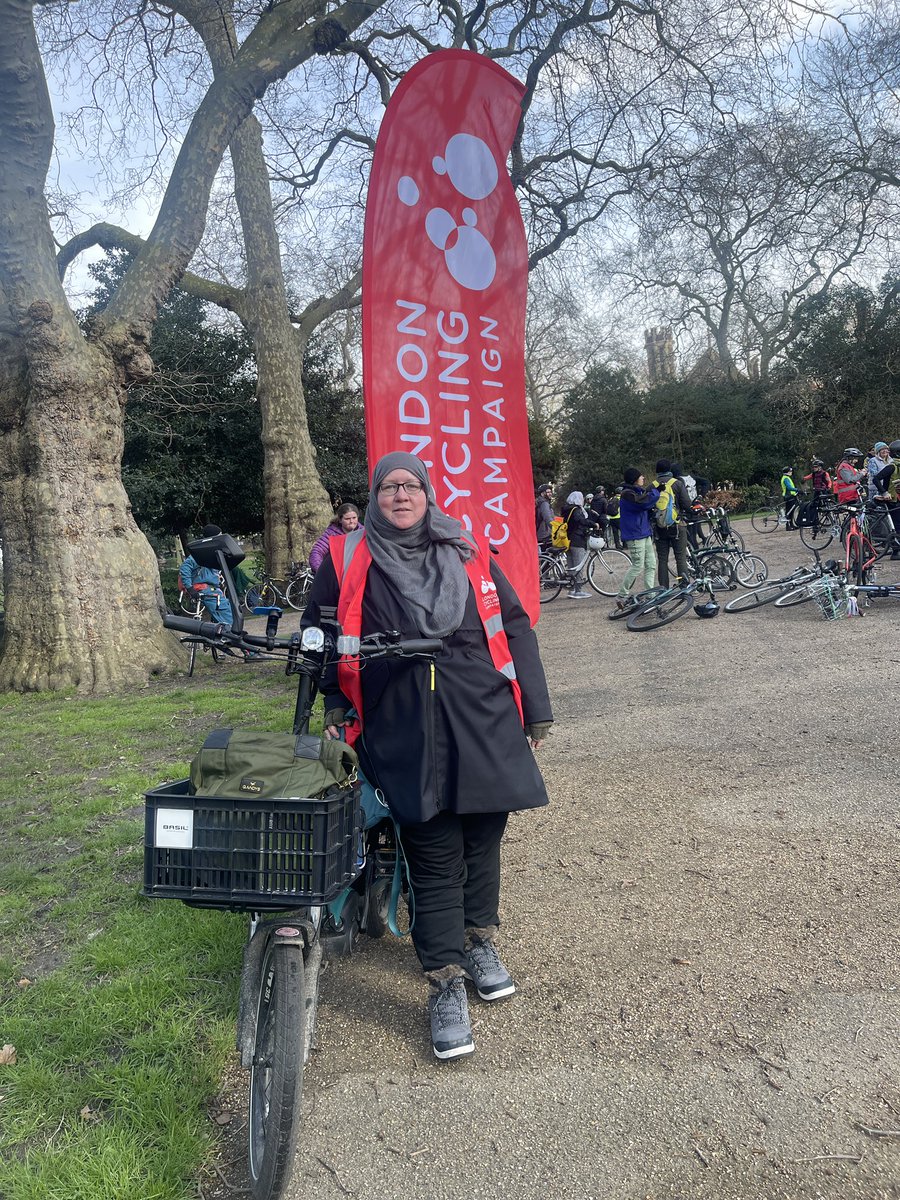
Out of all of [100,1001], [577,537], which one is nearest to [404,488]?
[100,1001]

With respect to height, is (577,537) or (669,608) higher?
(577,537)

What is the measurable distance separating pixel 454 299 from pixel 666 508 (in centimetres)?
780

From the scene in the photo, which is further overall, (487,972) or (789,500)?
(789,500)

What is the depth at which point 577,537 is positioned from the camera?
15.1 meters

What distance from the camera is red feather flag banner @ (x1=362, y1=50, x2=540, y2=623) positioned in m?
4.48

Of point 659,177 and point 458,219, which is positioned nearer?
point 458,219

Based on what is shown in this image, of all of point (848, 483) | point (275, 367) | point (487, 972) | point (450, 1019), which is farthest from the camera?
point (275, 367)

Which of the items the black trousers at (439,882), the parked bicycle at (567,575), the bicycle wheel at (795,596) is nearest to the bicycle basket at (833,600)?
the bicycle wheel at (795,596)

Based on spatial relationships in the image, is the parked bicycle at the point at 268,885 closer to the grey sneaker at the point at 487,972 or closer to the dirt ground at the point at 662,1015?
the dirt ground at the point at 662,1015

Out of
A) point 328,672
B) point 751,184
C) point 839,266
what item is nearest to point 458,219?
point 328,672

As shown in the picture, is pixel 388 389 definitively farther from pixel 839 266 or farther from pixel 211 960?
pixel 839 266

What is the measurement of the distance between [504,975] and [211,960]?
44.1 inches

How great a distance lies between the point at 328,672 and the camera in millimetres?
2820

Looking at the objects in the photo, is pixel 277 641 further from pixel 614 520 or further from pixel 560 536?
pixel 614 520
